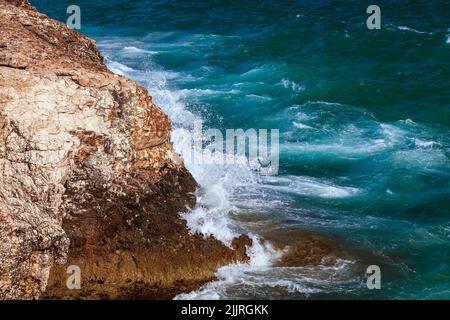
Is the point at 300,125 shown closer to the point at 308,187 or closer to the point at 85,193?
the point at 308,187

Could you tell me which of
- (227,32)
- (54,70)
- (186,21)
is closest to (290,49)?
(227,32)

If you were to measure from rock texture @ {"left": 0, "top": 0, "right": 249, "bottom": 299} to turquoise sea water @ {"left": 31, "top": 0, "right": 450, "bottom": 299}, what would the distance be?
0.90 metres

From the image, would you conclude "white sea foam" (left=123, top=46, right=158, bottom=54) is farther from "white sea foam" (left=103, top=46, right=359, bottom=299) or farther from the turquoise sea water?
"white sea foam" (left=103, top=46, right=359, bottom=299)

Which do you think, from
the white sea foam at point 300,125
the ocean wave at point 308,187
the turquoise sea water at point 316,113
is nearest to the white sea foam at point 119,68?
the turquoise sea water at point 316,113

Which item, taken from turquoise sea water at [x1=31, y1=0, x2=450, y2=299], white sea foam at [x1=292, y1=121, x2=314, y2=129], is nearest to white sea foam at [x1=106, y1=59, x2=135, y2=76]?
turquoise sea water at [x1=31, y1=0, x2=450, y2=299]

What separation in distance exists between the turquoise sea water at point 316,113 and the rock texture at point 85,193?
903 mm

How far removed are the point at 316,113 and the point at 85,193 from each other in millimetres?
13659

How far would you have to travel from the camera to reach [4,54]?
17234 mm

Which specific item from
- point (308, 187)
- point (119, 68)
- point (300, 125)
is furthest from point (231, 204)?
point (119, 68)

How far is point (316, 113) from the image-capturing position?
28.4 m

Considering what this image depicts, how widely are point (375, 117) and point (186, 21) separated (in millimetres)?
16857

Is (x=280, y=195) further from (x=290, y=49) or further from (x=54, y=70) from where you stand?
(x=290, y=49)

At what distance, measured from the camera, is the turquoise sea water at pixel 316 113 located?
58.9ft

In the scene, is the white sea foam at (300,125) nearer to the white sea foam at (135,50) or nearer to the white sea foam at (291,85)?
the white sea foam at (291,85)
